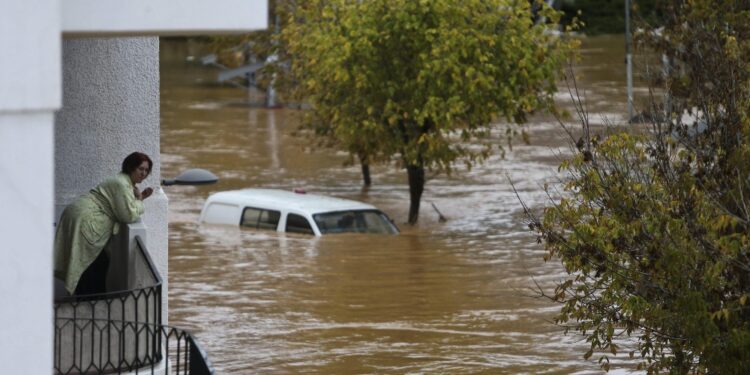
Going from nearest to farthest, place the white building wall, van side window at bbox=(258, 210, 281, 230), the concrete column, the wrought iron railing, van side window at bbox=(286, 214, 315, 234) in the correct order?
the white building wall
the wrought iron railing
the concrete column
van side window at bbox=(286, 214, 315, 234)
van side window at bbox=(258, 210, 281, 230)

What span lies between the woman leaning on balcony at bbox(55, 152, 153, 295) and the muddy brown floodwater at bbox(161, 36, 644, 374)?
3168 mm

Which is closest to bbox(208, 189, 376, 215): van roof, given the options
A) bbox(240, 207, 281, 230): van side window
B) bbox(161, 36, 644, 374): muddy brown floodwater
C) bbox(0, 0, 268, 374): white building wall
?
bbox(240, 207, 281, 230): van side window

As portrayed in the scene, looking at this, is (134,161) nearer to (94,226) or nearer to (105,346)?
(94,226)

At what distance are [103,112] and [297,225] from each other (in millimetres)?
13907

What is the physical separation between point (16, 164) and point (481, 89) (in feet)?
73.0

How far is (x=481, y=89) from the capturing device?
28.3m

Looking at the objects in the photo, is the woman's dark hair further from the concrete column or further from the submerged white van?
the submerged white van

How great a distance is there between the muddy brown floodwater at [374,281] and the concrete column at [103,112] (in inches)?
150

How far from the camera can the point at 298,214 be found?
27625 mm

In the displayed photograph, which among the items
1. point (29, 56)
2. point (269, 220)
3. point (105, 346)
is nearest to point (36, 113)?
point (29, 56)

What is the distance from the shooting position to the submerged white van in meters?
27.5

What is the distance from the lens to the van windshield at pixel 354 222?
27500 mm

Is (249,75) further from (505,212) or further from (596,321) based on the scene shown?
(596,321)

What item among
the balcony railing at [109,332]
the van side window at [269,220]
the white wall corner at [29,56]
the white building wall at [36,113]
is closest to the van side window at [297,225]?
the van side window at [269,220]
